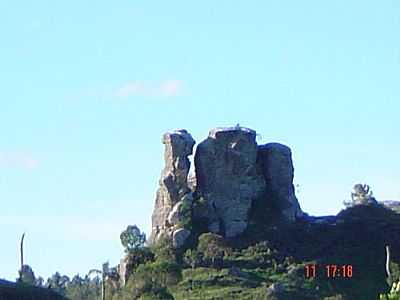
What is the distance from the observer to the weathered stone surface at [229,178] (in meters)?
143

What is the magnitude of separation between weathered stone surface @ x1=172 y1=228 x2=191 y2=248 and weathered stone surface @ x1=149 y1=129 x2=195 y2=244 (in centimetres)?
102

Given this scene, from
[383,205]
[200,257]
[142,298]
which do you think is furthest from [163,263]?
[383,205]

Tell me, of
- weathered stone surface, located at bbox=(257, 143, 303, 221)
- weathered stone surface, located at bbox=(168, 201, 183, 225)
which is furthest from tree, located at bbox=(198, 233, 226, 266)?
weathered stone surface, located at bbox=(257, 143, 303, 221)

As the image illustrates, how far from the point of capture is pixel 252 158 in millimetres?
Result: 144375

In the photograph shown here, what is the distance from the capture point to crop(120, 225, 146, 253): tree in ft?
494

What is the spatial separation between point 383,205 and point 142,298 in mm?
40872

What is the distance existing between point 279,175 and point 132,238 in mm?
16703

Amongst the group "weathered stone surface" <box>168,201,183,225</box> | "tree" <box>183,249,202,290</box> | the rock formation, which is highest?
the rock formation

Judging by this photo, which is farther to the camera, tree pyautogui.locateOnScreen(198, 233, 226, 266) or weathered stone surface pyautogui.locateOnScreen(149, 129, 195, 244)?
weathered stone surface pyautogui.locateOnScreen(149, 129, 195, 244)

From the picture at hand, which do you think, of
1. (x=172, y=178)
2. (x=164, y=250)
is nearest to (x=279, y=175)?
(x=172, y=178)

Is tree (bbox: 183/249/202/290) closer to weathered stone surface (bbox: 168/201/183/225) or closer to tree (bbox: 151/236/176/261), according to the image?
tree (bbox: 151/236/176/261)
